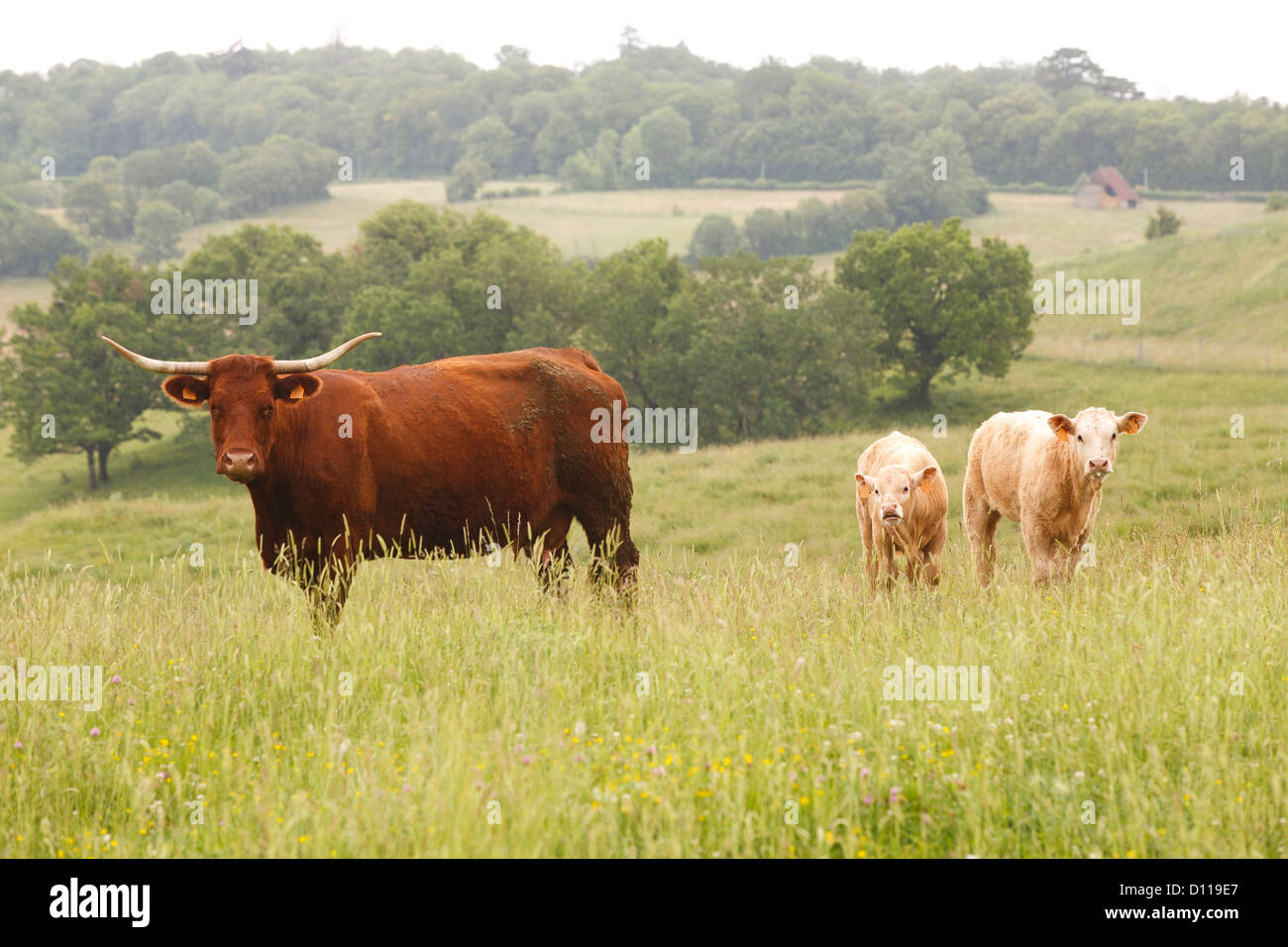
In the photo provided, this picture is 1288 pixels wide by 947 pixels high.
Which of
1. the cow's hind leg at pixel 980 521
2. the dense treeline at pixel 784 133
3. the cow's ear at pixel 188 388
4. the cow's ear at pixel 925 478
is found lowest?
the cow's hind leg at pixel 980 521

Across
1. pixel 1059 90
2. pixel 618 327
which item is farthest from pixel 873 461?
pixel 1059 90

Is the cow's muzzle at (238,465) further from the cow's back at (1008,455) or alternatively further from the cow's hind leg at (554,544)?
the cow's back at (1008,455)

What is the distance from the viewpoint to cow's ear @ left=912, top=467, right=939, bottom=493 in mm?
9906

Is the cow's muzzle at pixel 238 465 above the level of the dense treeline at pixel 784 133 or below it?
below

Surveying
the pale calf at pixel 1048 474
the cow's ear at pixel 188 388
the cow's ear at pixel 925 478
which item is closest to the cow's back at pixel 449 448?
the cow's ear at pixel 188 388

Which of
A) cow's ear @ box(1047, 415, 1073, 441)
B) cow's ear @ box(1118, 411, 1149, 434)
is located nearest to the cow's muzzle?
cow's ear @ box(1047, 415, 1073, 441)

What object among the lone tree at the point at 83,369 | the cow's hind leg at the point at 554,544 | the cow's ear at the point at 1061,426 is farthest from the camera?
the lone tree at the point at 83,369

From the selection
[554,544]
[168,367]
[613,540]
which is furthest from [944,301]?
[168,367]

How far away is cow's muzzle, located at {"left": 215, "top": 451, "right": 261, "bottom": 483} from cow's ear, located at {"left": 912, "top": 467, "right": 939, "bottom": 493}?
19.3 ft

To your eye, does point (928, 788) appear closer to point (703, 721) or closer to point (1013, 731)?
point (1013, 731)

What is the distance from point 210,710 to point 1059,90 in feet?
687

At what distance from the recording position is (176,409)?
5319 cm

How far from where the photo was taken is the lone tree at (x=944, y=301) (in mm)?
47125

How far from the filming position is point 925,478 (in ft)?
32.8
